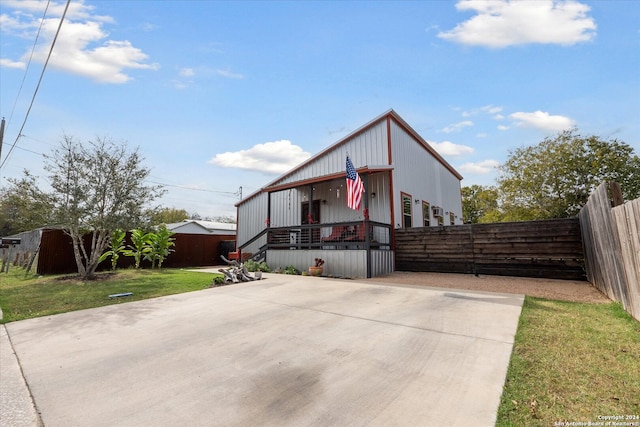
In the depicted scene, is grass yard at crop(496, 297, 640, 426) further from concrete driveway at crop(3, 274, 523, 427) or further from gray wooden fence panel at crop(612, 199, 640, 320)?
gray wooden fence panel at crop(612, 199, 640, 320)

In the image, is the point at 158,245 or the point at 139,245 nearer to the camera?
the point at 139,245

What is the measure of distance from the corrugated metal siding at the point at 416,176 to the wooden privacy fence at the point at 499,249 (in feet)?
5.45

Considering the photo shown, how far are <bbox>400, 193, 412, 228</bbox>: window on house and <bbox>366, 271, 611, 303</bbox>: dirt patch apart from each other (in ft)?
10.8

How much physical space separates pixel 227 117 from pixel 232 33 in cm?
423

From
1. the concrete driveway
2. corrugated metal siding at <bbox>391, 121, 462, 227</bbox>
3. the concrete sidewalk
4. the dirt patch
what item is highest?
corrugated metal siding at <bbox>391, 121, 462, 227</bbox>

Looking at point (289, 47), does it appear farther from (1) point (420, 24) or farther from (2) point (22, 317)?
(2) point (22, 317)

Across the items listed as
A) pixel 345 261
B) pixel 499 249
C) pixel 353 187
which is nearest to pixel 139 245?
pixel 345 261

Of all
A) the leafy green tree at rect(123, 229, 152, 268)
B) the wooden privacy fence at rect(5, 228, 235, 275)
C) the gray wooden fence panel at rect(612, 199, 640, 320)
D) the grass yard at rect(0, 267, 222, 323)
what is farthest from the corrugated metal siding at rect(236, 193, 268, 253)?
the gray wooden fence panel at rect(612, 199, 640, 320)

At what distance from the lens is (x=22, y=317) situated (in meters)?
5.26

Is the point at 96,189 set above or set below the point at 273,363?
above

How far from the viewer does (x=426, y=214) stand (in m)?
15.1

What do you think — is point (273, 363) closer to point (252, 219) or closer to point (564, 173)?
point (252, 219)

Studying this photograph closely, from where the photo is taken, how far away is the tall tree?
9305 mm

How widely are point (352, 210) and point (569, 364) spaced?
33.6 ft
